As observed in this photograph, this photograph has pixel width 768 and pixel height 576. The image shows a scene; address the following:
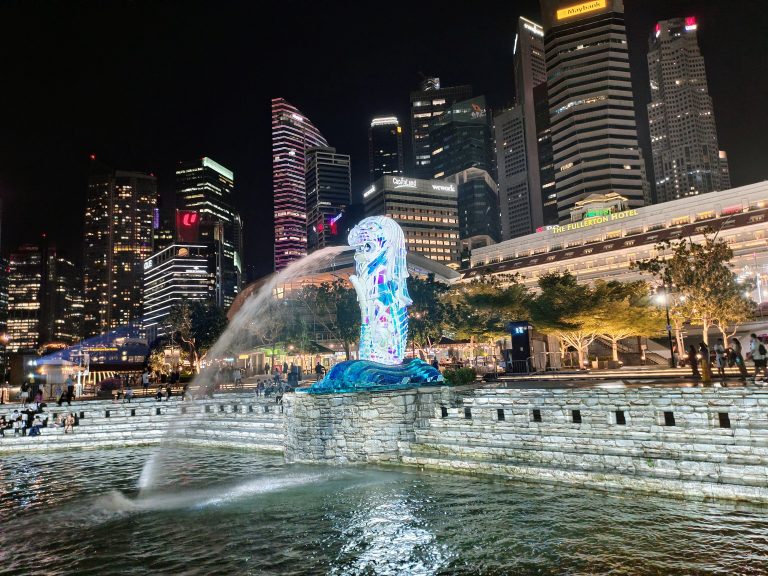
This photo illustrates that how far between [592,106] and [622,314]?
458 feet

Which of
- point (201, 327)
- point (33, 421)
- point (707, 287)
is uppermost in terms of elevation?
point (201, 327)

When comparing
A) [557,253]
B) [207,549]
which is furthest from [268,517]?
[557,253]

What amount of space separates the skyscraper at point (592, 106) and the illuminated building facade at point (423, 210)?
135ft

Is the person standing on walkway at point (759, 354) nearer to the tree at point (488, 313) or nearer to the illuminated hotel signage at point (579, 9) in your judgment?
the tree at point (488, 313)

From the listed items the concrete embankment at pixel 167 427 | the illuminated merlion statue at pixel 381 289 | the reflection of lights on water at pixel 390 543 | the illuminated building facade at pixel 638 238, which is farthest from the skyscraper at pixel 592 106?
the reflection of lights on water at pixel 390 543

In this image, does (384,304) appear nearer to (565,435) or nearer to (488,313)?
(565,435)

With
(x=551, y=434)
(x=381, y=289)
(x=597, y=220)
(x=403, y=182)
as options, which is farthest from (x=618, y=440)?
(x=403, y=182)

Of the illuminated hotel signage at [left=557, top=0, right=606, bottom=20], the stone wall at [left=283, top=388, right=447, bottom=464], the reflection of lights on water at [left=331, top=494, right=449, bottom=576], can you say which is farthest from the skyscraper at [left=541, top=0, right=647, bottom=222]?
the reflection of lights on water at [left=331, top=494, right=449, bottom=576]

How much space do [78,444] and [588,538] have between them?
83.3 ft

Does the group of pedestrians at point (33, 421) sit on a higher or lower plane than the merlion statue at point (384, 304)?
lower

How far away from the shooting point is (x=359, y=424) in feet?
61.4

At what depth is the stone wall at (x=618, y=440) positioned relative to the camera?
40.2 ft

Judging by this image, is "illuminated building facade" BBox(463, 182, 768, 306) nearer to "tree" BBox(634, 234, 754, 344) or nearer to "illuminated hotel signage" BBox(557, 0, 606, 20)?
"tree" BBox(634, 234, 754, 344)

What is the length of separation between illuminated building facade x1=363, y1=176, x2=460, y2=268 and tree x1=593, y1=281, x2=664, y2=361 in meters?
135
